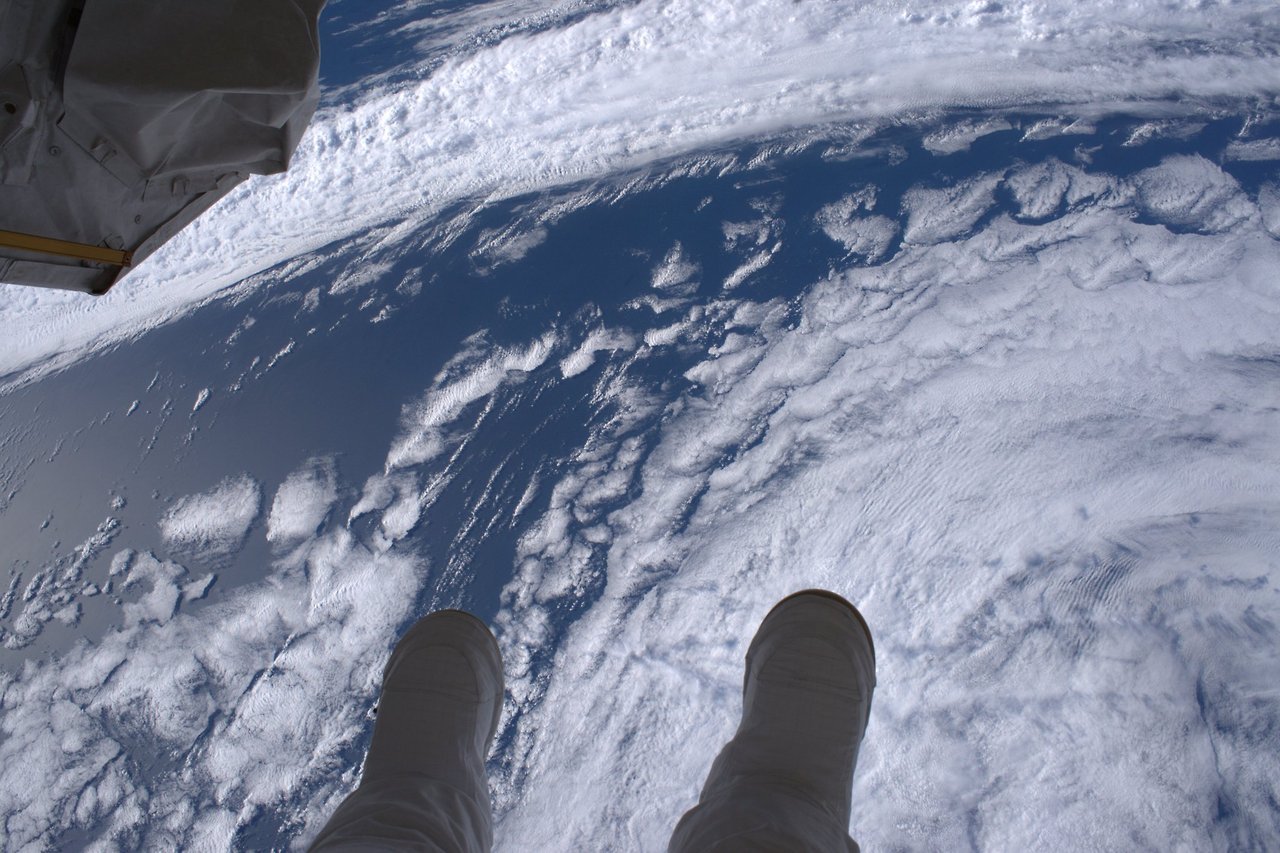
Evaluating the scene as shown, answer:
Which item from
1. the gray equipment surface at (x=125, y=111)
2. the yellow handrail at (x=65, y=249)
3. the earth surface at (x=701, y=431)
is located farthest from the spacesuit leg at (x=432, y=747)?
the earth surface at (x=701, y=431)

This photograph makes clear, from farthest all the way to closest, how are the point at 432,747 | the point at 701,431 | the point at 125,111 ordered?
the point at 701,431, the point at 432,747, the point at 125,111

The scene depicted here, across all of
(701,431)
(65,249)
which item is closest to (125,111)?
(65,249)

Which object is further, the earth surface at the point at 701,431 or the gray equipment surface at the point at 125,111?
the earth surface at the point at 701,431

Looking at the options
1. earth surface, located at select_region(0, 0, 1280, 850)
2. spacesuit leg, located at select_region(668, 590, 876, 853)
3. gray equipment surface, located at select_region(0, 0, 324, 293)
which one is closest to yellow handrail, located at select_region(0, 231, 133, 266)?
gray equipment surface, located at select_region(0, 0, 324, 293)

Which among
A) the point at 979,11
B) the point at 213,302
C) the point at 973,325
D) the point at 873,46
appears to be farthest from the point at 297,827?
the point at 979,11

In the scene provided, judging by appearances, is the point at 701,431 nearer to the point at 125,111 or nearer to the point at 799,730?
the point at 799,730

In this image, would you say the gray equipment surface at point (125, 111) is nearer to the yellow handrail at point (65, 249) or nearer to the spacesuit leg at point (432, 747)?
the yellow handrail at point (65, 249)

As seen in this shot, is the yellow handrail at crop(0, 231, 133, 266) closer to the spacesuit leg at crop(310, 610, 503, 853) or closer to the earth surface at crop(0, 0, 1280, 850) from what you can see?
the spacesuit leg at crop(310, 610, 503, 853)
